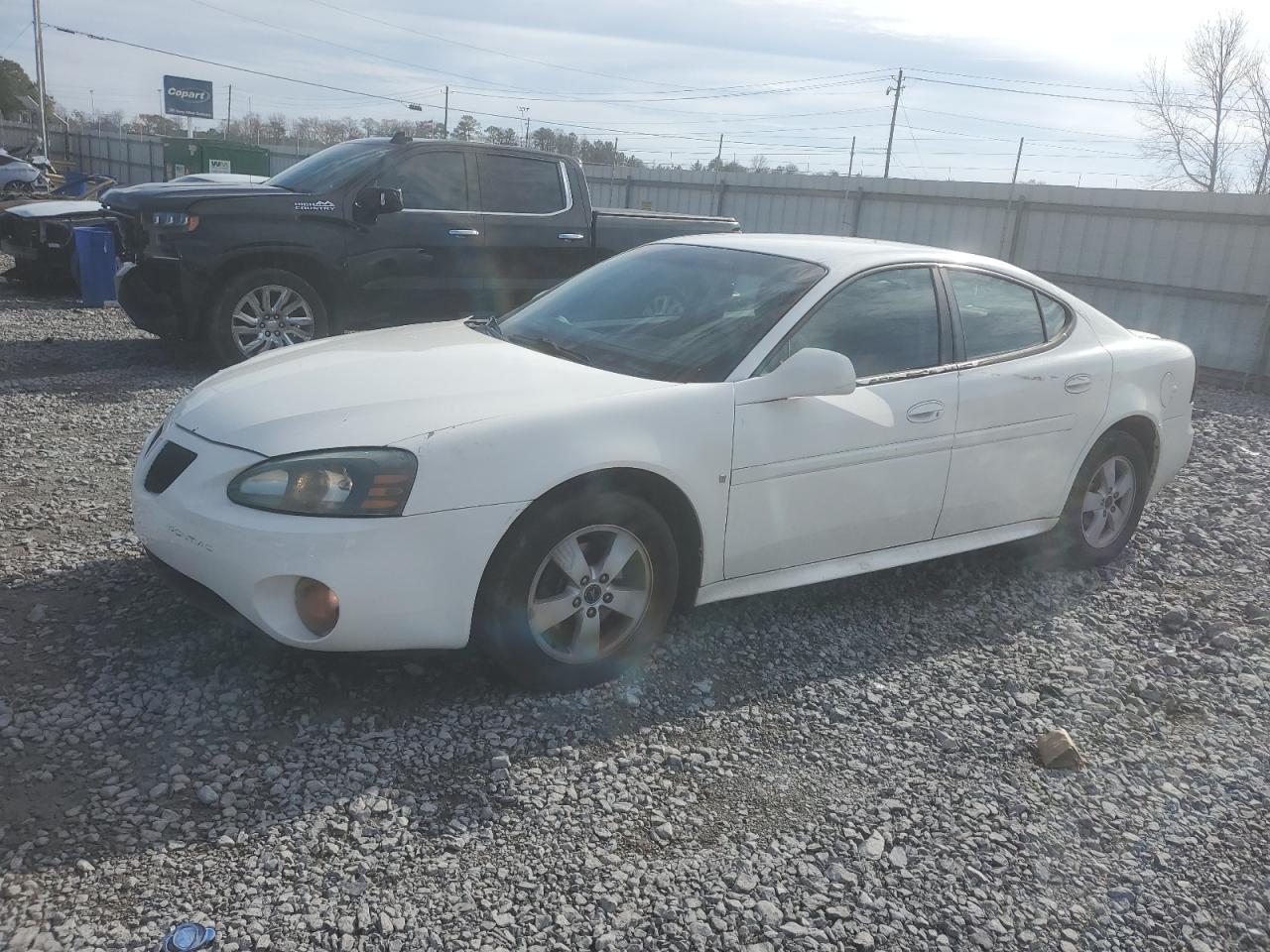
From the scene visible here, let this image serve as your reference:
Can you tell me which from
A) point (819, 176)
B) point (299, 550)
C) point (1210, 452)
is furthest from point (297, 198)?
point (819, 176)

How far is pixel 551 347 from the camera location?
4.20m

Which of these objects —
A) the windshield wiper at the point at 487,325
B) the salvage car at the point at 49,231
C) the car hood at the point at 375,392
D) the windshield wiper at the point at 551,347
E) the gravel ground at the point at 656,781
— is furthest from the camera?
the salvage car at the point at 49,231

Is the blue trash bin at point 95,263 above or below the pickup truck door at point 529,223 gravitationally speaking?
below

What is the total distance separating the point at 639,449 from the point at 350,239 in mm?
5636

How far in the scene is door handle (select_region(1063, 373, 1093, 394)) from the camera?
480cm

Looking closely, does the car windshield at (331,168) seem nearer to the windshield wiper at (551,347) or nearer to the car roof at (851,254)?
the car roof at (851,254)

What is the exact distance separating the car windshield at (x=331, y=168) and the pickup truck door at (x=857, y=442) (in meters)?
5.49

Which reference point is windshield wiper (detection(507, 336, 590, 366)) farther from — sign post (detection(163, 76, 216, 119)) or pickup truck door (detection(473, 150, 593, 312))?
sign post (detection(163, 76, 216, 119))

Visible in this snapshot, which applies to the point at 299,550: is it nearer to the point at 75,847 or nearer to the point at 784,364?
the point at 75,847

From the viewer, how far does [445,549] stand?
3.21 m

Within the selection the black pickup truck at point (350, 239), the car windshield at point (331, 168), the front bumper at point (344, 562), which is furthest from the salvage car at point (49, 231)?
the front bumper at point (344, 562)

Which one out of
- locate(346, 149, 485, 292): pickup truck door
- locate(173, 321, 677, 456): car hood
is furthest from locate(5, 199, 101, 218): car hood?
locate(173, 321, 677, 456): car hood

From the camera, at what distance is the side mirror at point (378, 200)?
8.16 metres

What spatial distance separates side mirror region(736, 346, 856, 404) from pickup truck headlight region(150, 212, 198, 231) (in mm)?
5705
